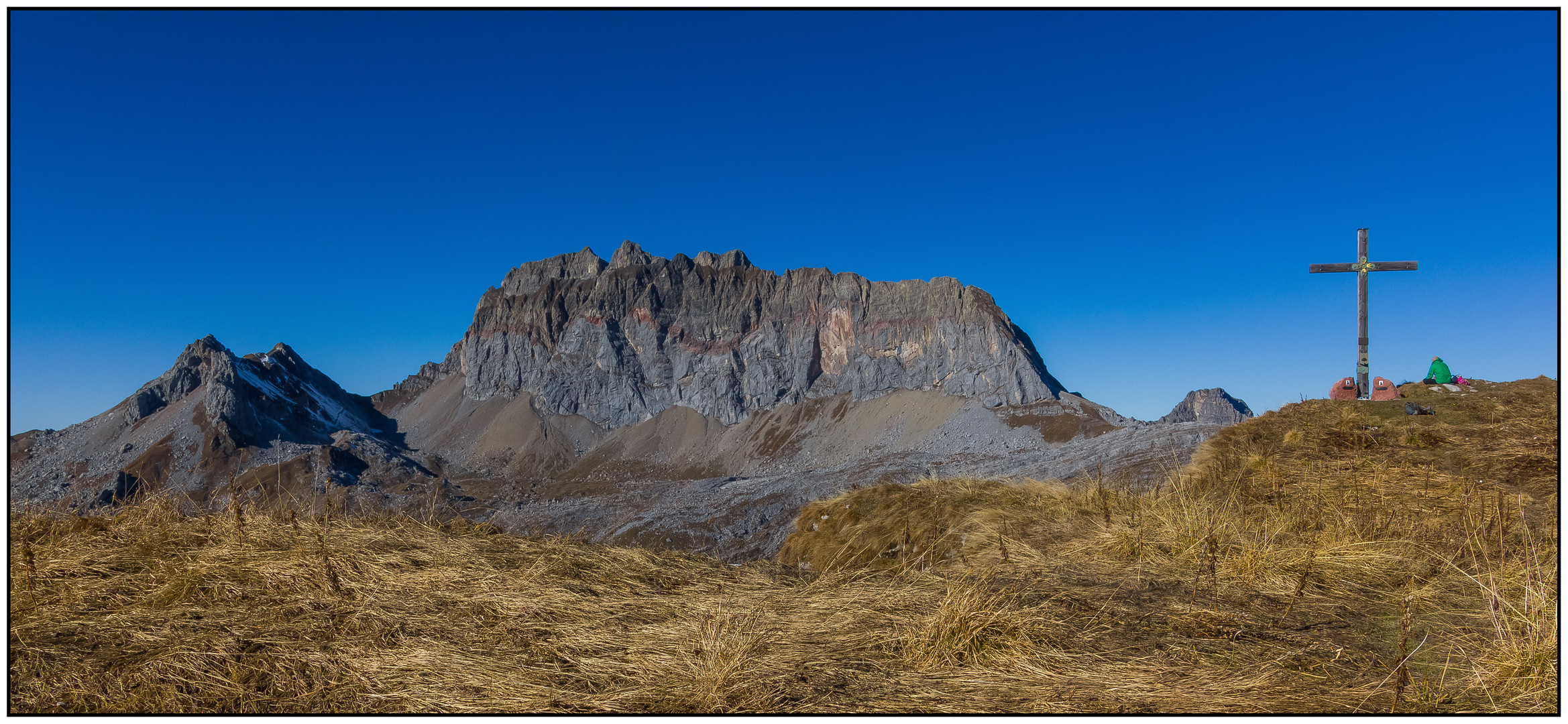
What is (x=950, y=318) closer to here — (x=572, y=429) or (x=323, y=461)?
(x=572, y=429)

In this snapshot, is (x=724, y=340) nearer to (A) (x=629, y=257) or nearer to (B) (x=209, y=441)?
(A) (x=629, y=257)

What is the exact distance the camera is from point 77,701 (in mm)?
3186

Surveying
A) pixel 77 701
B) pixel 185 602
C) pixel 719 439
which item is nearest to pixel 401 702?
pixel 77 701

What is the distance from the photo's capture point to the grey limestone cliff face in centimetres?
9831

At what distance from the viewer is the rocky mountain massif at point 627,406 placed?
242ft

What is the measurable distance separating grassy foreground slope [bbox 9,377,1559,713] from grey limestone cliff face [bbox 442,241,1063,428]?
276 feet

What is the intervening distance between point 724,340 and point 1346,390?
Answer: 102 m

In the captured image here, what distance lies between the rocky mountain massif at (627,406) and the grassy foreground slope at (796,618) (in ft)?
141

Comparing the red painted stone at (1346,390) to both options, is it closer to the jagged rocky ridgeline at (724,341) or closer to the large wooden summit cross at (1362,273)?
the large wooden summit cross at (1362,273)

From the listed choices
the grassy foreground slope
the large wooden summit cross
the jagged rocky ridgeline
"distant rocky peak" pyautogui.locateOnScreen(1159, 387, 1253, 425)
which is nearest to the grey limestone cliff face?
the jagged rocky ridgeline

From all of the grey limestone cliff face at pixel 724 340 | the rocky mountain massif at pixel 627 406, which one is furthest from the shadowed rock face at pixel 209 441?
the grey limestone cliff face at pixel 724 340

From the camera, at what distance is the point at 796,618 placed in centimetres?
431

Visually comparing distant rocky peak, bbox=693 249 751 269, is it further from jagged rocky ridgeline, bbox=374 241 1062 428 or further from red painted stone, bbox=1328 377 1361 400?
red painted stone, bbox=1328 377 1361 400

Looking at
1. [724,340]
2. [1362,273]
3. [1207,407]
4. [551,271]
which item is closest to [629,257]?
[551,271]
